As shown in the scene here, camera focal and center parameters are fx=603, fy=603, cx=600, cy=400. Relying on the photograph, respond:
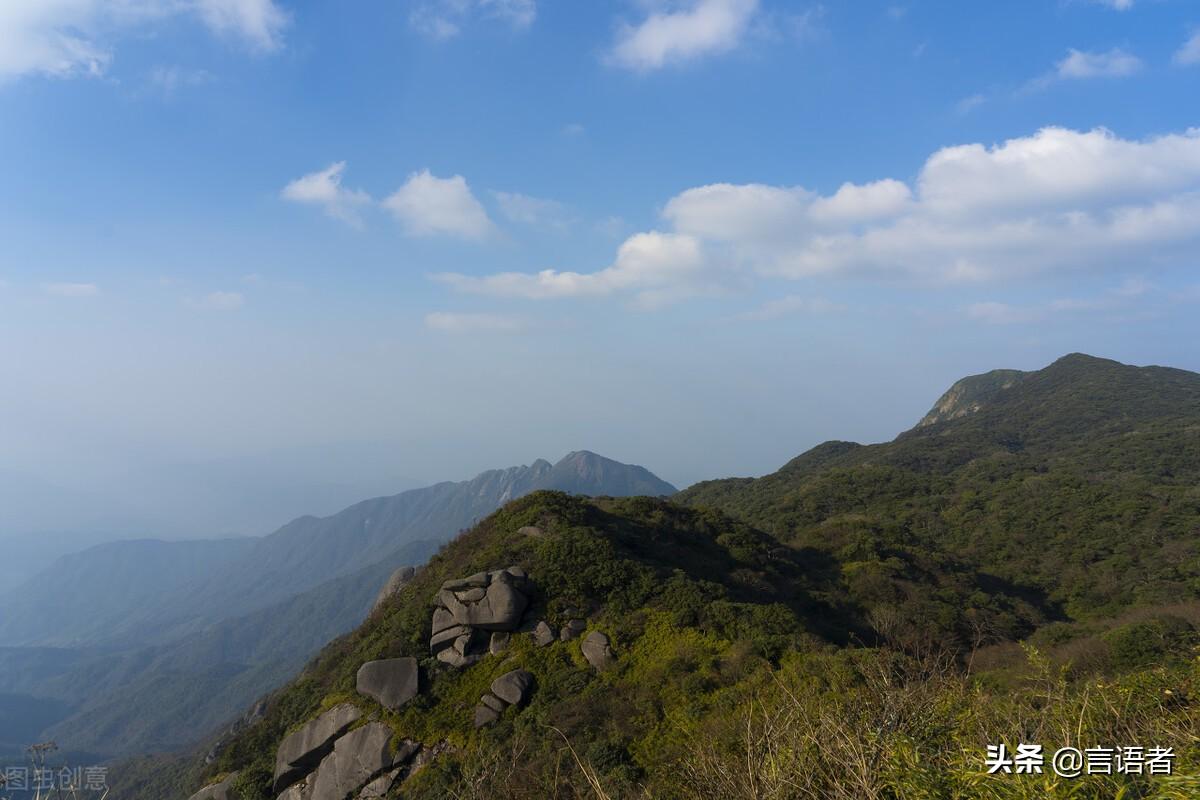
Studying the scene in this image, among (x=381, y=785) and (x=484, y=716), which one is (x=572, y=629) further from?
(x=381, y=785)

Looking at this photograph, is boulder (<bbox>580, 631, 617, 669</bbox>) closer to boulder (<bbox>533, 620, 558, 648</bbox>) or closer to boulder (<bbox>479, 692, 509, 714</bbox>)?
boulder (<bbox>533, 620, 558, 648</bbox>)

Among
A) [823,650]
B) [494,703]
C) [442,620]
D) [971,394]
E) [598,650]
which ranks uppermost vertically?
[971,394]

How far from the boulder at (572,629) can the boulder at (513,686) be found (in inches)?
60.5

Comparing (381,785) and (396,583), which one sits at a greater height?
(396,583)

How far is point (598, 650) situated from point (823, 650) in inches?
229

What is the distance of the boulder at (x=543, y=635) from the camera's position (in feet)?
54.9

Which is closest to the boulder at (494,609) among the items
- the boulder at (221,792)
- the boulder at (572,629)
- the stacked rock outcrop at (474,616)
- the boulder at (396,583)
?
the stacked rock outcrop at (474,616)

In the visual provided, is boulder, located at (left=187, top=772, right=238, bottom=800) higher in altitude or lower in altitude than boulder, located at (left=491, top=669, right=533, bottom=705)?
lower

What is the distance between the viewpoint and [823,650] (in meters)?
15.3

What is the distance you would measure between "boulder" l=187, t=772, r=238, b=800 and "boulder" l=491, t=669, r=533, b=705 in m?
8.24

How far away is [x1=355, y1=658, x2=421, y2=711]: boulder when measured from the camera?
51.1ft

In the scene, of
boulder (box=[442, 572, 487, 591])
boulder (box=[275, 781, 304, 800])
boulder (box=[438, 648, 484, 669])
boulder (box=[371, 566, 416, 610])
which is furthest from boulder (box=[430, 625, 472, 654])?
boulder (box=[371, 566, 416, 610])

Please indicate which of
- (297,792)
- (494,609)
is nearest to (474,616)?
(494,609)

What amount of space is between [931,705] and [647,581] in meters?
12.0
